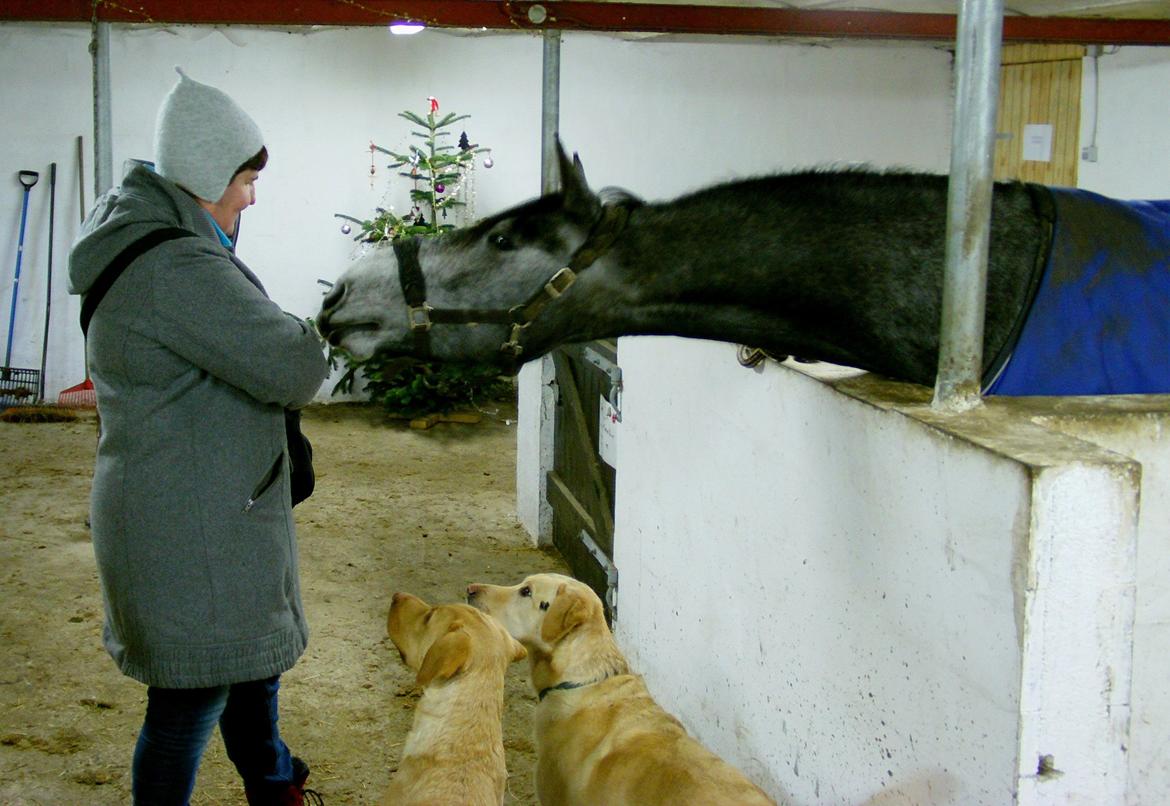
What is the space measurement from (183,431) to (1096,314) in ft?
6.13

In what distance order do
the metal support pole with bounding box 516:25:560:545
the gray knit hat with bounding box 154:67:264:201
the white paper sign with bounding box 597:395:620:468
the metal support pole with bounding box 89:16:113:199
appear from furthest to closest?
1. the metal support pole with bounding box 516:25:560:545
2. the metal support pole with bounding box 89:16:113:199
3. the white paper sign with bounding box 597:395:620:468
4. the gray knit hat with bounding box 154:67:264:201

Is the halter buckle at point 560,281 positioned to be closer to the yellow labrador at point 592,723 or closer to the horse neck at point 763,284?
the horse neck at point 763,284

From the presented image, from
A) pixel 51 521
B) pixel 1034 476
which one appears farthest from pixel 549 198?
pixel 51 521

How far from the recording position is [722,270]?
246 cm

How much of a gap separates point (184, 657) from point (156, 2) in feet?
14.2

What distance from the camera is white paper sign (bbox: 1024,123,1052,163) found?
9680 millimetres

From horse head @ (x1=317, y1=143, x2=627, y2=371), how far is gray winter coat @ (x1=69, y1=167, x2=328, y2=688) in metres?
0.17

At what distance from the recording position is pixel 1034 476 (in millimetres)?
1679

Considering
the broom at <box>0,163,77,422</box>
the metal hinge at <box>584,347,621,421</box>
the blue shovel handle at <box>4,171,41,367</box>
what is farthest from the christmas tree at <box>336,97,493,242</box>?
the metal hinge at <box>584,347,621,421</box>

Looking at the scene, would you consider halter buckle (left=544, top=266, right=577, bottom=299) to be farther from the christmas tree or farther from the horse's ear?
the christmas tree

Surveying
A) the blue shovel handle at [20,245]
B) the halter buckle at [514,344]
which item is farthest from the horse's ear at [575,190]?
the blue shovel handle at [20,245]

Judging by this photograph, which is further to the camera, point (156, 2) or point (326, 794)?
point (156, 2)

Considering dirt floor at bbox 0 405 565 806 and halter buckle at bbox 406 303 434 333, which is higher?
halter buckle at bbox 406 303 434 333

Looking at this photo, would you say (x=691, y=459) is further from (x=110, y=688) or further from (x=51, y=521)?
(x=51, y=521)
